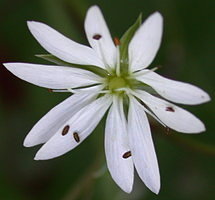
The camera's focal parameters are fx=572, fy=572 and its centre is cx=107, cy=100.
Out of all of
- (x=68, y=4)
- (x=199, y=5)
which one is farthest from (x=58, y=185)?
(x=199, y=5)

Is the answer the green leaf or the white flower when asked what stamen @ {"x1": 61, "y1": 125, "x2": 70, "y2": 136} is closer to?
the white flower

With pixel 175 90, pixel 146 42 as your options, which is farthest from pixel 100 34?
pixel 175 90

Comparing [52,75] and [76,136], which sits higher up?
[52,75]

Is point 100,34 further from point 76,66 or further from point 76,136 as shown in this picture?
point 76,136

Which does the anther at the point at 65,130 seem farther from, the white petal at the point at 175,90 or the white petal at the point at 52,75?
the white petal at the point at 175,90

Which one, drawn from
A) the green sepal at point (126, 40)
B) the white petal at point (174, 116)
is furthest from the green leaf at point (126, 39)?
the white petal at point (174, 116)

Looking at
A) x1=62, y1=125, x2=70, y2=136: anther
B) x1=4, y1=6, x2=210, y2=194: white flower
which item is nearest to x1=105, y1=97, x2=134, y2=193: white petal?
x1=4, y1=6, x2=210, y2=194: white flower

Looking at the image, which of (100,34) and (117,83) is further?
(117,83)
